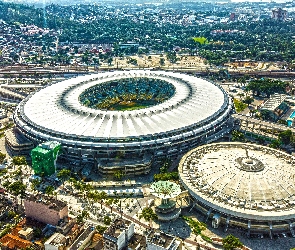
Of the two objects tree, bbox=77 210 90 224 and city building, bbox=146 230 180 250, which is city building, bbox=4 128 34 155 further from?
city building, bbox=146 230 180 250

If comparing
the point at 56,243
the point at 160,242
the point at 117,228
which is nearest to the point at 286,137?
the point at 160,242

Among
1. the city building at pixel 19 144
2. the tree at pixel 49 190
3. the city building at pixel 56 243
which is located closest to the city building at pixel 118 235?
the city building at pixel 56 243

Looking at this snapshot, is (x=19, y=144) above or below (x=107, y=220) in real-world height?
below

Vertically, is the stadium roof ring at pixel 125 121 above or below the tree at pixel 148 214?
above

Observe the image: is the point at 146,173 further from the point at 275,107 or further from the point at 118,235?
the point at 275,107

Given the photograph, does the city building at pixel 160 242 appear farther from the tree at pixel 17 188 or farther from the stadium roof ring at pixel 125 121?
the tree at pixel 17 188
